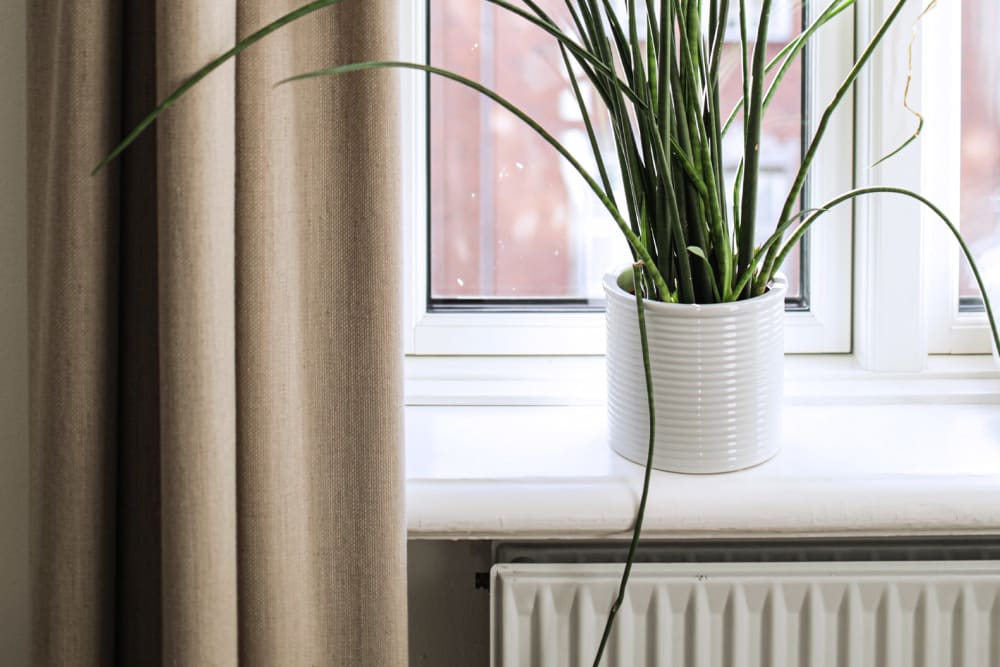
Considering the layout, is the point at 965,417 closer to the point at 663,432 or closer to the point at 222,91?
the point at 663,432

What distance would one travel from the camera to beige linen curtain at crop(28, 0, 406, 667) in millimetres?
818

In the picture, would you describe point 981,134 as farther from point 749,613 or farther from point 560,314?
point 749,613

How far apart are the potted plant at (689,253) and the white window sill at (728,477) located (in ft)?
0.14

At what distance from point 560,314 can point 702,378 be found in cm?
36

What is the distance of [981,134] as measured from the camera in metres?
1.24

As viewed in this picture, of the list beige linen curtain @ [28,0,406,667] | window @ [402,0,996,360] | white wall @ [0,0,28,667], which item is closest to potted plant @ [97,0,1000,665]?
beige linen curtain @ [28,0,406,667]

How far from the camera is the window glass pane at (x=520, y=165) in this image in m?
1.24

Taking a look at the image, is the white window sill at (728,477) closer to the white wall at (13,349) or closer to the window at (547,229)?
the window at (547,229)

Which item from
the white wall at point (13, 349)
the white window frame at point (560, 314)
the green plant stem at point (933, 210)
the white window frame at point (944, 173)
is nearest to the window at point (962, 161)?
the white window frame at point (944, 173)

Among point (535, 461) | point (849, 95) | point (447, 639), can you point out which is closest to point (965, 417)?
point (849, 95)

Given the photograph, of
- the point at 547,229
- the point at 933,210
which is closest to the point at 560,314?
the point at 547,229

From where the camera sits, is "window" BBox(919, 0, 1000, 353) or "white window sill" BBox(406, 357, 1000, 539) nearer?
"white window sill" BBox(406, 357, 1000, 539)

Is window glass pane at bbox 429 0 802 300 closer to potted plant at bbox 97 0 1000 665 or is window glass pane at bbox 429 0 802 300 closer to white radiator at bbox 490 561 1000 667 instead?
potted plant at bbox 97 0 1000 665

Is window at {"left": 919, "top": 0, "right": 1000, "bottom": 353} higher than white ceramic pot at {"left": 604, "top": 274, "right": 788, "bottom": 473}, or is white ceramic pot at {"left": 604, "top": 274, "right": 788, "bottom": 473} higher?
window at {"left": 919, "top": 0, "right": 1000, "bottom": 353}
